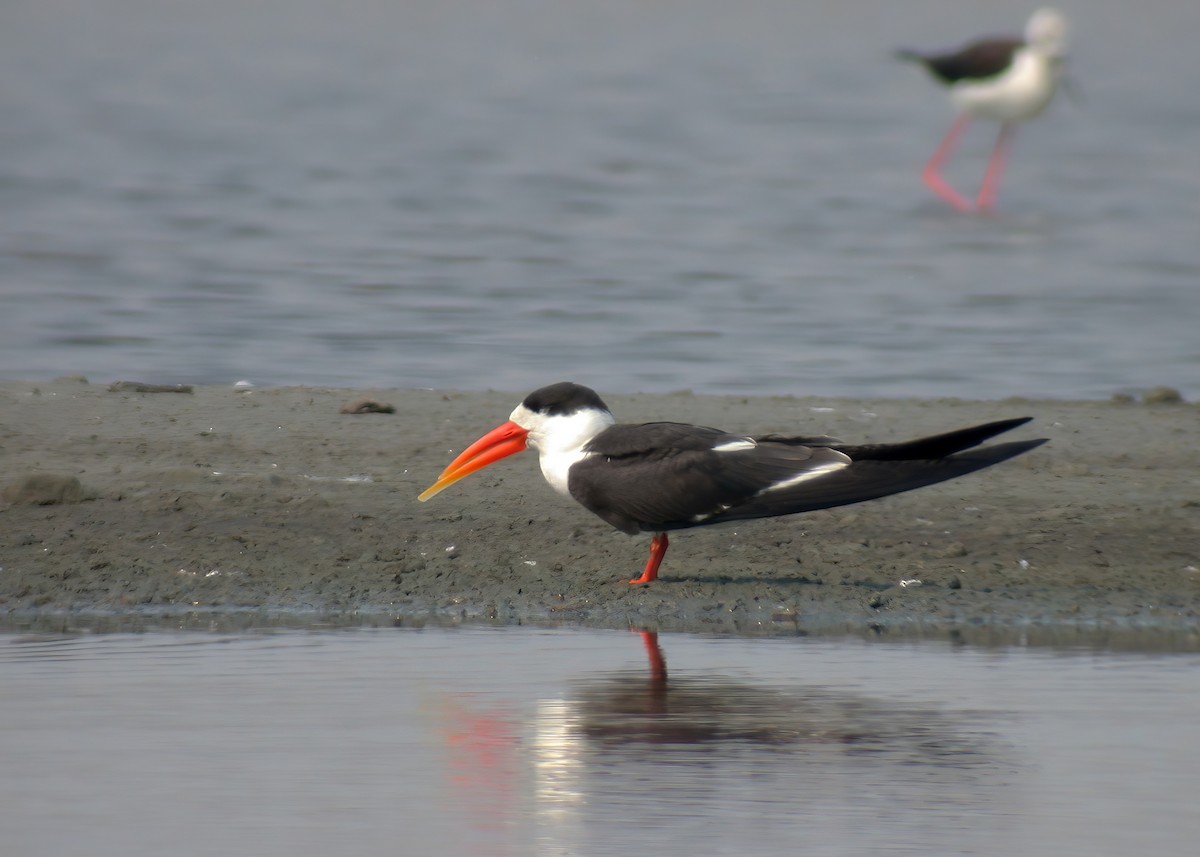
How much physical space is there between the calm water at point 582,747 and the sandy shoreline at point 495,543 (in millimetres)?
379

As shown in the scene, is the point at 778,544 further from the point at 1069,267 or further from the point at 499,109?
the point at 499,109

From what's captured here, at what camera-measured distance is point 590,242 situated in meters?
14.6

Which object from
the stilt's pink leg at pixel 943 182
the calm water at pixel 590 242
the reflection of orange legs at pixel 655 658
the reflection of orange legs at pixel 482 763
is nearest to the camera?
the reflection of orange legs at pixel 482 763

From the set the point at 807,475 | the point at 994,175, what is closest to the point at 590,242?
the point at 994,175

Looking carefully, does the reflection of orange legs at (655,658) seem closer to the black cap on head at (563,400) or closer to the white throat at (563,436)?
the white throat at (563,436)

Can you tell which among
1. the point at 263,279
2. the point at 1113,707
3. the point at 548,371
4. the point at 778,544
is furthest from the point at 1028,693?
the point at 263,279

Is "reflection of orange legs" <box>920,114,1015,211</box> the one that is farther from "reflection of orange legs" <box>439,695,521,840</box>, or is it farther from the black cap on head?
"reflection of orange legs" <box>439,695,521,840</box>

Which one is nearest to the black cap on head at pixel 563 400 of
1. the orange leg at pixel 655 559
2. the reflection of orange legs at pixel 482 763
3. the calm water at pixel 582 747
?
the orange leg at pixel 655 559

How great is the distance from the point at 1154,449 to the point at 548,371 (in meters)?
3.35

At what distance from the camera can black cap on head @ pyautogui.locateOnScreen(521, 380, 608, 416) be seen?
6133 mm

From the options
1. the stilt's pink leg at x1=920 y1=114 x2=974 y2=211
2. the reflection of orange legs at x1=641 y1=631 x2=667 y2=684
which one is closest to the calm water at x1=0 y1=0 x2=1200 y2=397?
the stilt's pink leg at x1=920 y1=114 x2=974 y2=211

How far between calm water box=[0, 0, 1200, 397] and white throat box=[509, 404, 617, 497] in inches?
129

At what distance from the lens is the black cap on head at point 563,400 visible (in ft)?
20.1

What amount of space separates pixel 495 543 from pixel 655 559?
1.92 ft
